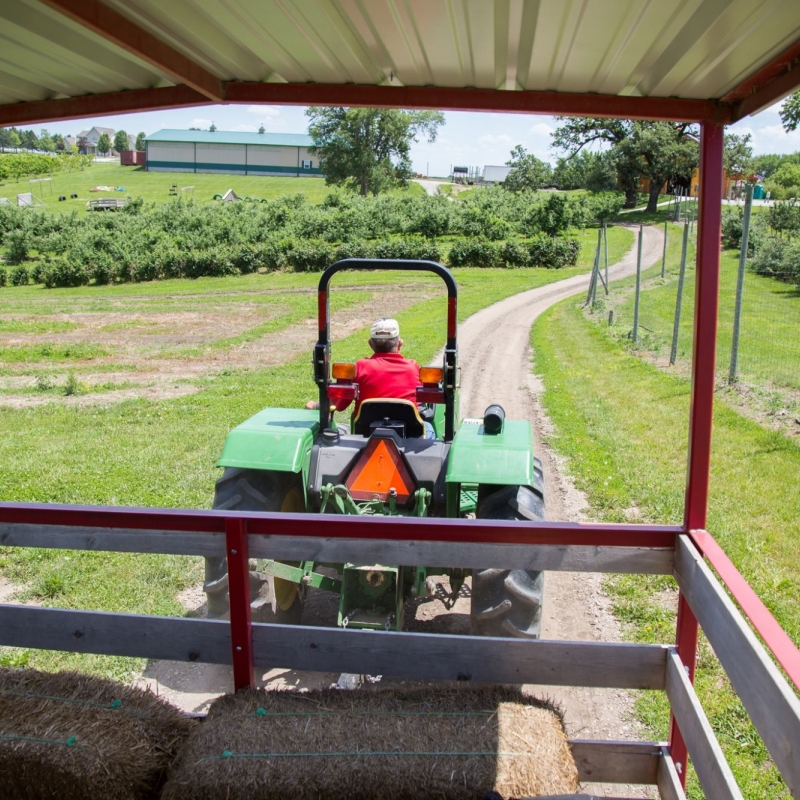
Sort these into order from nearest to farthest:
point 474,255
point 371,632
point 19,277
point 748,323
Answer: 1. point 371,632
2. point 748,323
3. point 19,277
4. point 474,255

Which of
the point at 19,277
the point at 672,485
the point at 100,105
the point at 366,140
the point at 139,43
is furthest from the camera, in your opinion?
the point at 366,140

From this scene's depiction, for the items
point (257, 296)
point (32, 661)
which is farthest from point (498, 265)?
point (32, 661)

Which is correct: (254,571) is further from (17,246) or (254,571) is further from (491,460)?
(17,246)

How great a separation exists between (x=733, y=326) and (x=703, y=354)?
8145 mm

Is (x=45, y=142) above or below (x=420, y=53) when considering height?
above

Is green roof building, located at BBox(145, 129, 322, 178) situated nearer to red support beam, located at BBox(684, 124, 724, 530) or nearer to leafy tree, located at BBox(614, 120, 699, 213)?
leafy tree, located at BBox(614, 120, 699, 213)

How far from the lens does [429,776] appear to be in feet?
8.09

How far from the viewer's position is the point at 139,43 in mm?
2676

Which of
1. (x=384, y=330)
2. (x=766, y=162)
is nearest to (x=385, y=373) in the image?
(x=384, y=330)

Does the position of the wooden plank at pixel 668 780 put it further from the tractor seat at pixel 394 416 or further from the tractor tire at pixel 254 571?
the tractor seat at pixel 394 416

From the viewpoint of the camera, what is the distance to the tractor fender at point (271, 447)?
446 centimetres

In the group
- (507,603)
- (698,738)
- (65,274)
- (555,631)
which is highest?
(65,274)

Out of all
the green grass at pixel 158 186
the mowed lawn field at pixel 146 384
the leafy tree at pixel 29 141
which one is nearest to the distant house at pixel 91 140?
the leafy tree at pixel 29 141

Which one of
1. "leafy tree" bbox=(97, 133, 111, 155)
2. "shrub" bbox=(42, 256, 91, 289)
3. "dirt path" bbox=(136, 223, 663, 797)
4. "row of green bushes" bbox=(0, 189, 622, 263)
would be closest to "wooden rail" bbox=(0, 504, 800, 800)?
"dirt path" bbox=(136, 223, 663, 797)
